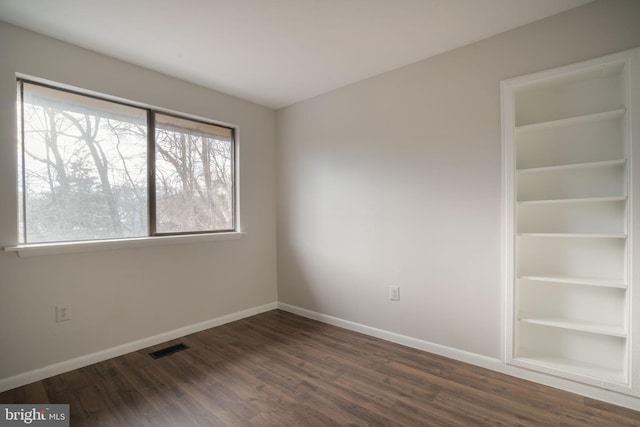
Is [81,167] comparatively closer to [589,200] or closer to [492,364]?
[492,364]

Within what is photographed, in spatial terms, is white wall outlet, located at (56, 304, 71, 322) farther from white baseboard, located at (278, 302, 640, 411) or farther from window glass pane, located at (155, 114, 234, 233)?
white baseboard, located at (278, 302, 640, 411)

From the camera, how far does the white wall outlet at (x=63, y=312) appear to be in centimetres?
223

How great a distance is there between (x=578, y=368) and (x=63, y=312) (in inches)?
146

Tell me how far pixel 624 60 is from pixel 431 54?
1.22 meters

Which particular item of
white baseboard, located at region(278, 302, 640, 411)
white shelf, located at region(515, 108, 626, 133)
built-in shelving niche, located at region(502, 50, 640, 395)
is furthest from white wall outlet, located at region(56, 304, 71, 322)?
white shelf, located at region(515, 108, 626, 133)

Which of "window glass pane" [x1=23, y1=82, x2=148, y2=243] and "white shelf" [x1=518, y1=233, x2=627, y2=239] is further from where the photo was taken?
"window glass pane" [x1=23, y1=82, x2=148, y2=243]

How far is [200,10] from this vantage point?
6.34 feet

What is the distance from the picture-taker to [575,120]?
6.46ft

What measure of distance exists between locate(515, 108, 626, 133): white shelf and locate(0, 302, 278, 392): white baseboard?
3.27m

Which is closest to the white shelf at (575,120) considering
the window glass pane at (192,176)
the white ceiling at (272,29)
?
the white ceiling at (272,29)

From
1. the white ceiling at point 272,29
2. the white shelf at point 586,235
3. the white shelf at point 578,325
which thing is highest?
the white ceiling at point 272,29

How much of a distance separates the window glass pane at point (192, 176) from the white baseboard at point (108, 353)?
991mm

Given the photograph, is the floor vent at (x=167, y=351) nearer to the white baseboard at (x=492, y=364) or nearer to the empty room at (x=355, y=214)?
the empty room at (x=355, y=214)

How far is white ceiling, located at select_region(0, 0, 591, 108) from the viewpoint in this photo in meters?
1.90
